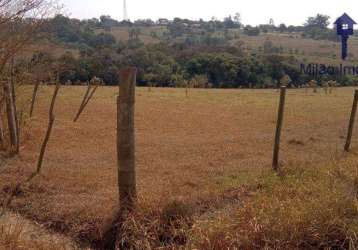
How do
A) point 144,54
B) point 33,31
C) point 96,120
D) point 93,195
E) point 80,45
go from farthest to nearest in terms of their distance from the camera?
point 144,54 < point 80,45 < point 96,120 < point 33,31 < point 93,195

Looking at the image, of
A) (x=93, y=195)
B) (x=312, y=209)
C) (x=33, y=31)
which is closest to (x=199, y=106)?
(x=33, y=31)

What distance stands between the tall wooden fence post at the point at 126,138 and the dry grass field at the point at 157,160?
21cm

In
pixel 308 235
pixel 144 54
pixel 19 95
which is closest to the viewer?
pixel 308 235

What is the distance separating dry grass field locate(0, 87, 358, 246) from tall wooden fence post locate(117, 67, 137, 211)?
0.21 meters

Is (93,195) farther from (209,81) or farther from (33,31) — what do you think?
(209,81)

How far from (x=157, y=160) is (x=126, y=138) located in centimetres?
381

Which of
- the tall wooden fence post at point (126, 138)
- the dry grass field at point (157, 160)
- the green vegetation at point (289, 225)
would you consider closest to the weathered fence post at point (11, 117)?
the dry grass field at point (157, 160)

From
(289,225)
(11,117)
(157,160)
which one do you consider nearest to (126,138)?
(289,225)

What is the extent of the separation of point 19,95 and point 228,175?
610 centimetres

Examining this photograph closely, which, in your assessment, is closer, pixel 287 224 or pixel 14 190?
pixel 287 224

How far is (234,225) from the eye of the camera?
16.7 feet

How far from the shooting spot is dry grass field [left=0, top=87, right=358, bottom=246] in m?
6.42

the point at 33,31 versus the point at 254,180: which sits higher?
the point at 33,31

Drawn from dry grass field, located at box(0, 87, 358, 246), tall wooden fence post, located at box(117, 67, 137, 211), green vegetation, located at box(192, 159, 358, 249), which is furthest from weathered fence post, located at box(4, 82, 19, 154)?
green vegetation, located at box(192, 159, 358, 249)
